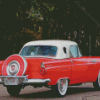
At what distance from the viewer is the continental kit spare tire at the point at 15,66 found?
11562 millimetres

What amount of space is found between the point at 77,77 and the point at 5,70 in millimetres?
2486

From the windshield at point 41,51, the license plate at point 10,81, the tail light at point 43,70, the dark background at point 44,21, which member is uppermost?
the dark background at point 44,21

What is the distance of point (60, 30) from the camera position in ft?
127

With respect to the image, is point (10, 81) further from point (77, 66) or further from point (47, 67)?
point (77, 66)

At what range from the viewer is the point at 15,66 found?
1176 centimetres

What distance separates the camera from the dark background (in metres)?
30.3

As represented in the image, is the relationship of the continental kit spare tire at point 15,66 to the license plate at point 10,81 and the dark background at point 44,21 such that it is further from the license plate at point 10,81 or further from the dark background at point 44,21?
the dark background at point 44,21

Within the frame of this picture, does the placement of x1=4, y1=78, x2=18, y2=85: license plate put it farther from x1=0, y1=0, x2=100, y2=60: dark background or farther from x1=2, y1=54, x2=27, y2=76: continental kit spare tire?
x1=0, y1=0, x2=100, y2=60: dark background

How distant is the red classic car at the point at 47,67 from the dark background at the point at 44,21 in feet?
39.0

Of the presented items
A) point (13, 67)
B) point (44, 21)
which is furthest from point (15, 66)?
point (44, 21)

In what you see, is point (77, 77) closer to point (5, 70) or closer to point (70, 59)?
point (70, 59)

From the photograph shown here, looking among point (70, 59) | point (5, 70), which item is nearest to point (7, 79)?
point (5, 70)

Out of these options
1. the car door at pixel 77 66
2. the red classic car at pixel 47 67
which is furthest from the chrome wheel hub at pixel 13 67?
the car door at pixel 77 66

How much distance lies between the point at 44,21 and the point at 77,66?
20.5m
